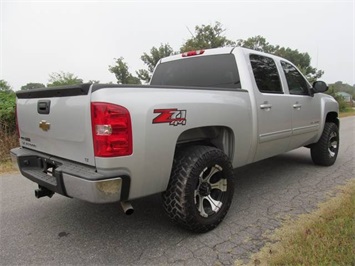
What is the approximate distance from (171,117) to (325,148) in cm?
383

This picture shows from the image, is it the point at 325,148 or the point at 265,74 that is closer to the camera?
the point at 265,74

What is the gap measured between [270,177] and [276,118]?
1357mm

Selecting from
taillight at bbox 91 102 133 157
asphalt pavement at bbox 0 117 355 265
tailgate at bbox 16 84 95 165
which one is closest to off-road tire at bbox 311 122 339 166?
asphalt pavement at bbox 0 117 355 265

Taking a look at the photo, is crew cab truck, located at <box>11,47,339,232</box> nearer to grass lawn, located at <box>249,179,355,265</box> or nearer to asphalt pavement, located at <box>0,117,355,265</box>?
asphalt pavement, located at <box>0,117,355,265</box>

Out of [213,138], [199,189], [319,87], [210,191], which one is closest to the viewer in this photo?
[199,189]

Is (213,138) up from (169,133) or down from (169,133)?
down

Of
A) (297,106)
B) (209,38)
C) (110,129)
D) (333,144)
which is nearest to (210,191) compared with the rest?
(110,129)

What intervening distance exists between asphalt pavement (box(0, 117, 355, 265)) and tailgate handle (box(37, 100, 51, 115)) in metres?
1.26

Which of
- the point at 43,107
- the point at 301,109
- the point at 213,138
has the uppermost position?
the point at 43,107

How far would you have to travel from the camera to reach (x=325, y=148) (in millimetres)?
5168

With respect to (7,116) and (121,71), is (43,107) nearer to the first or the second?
(7,116)

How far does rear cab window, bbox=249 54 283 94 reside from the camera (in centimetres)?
372

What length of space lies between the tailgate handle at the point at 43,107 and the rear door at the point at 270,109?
2.30 metres

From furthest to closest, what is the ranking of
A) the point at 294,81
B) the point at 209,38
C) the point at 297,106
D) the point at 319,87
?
1. the point at 209,38
2. the point at 319,87
3. the point at 294,81
4. the point at 297,106
